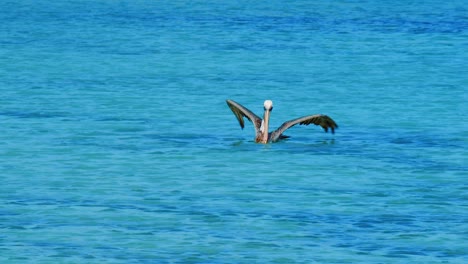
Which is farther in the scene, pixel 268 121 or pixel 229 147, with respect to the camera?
pixel 229 147

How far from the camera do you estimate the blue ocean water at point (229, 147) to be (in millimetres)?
17312

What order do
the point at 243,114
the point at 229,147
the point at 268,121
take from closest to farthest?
1. the point at 268,121
2. the point at 229,147
3. the point at 243,114

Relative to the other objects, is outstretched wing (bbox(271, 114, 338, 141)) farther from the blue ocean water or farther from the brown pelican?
the blue ocean water

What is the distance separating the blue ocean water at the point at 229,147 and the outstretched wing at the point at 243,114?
37 centimetres

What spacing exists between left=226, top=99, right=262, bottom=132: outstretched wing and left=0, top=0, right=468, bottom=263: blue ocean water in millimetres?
373

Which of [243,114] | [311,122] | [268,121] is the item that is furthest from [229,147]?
[311,122]

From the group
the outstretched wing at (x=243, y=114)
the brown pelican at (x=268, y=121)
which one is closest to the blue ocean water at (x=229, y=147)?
the brown pelican at (x=268, y=121)

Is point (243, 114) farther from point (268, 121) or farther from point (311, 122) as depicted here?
point (311, 122)

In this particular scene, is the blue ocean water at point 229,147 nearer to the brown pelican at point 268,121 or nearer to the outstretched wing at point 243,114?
the brown pelican at point 268,121

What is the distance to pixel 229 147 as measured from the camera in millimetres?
23969

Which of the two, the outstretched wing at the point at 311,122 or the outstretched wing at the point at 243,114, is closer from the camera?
the outstretched wing at the point at 311,122

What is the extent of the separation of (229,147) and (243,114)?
86 cm

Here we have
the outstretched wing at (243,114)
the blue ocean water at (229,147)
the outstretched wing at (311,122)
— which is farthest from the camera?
the outstretched wing at (243,114)

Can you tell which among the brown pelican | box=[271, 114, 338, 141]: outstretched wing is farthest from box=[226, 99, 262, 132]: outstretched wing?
box=[271, 114, 338, 141]: outstretched wing
